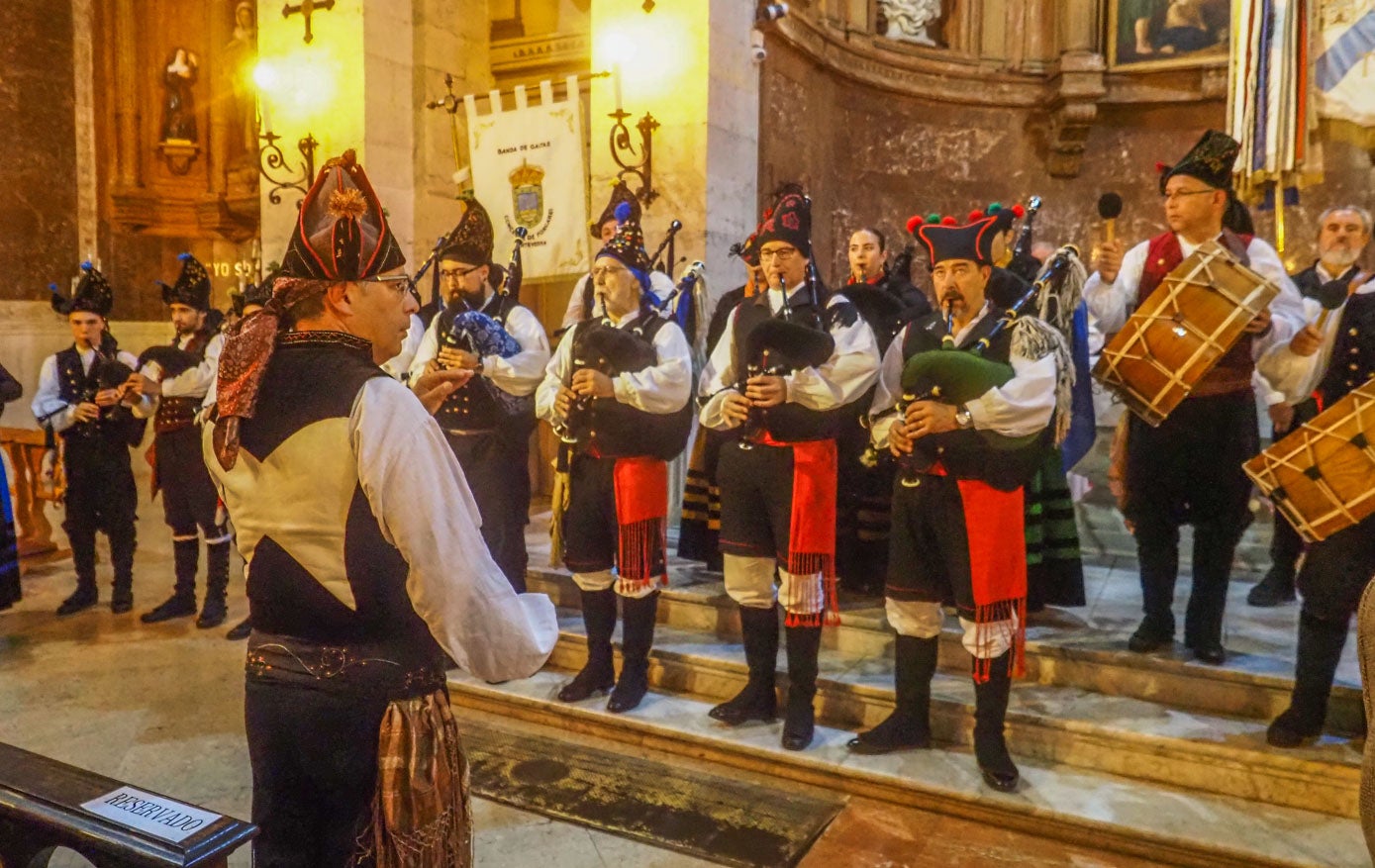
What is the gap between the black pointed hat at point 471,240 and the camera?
4.79 m

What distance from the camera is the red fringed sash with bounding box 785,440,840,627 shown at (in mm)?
3973

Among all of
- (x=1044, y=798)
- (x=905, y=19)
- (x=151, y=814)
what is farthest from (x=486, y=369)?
(x=905, y=19)

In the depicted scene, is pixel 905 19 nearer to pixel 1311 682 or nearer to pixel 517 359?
pixel 517 359

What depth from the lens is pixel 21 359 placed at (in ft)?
32.3

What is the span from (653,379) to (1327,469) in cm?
255

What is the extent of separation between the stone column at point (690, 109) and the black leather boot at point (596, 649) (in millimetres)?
2685

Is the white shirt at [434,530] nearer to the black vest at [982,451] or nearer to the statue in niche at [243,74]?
the black vest at [982,451]

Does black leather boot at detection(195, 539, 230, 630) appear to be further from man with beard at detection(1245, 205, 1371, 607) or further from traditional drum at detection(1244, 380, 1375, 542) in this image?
man with beard at detection(1245, 205, 1371, 607)

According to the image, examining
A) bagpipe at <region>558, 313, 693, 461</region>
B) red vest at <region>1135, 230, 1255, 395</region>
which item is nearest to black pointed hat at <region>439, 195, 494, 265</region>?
bagpipe at <region>558, 313, 693, 461</region>

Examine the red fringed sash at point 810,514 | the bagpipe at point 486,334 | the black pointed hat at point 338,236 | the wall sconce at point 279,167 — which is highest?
the wall sconce at point 279,167

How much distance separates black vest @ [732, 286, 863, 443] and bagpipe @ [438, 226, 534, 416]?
120 centimetres

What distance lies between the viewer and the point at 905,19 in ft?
30.3

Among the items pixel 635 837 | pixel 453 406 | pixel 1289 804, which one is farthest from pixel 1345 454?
pixel 453 406

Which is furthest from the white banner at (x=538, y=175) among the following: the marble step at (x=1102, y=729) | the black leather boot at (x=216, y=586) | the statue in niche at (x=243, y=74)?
the statue in niche at (x=243, y=74)
